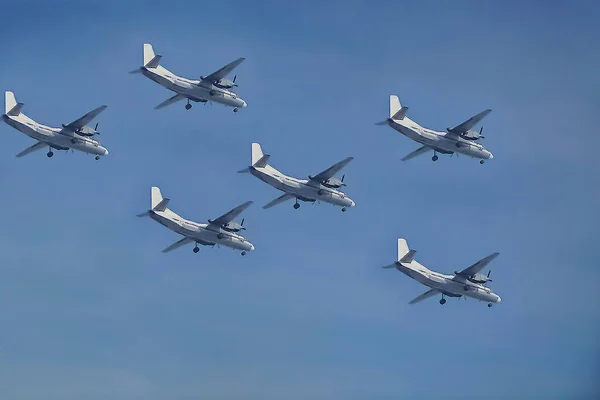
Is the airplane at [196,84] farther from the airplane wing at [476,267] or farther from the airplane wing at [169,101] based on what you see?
the airplane wing at [476,267]

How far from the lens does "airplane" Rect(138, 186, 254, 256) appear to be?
18700 centimetres

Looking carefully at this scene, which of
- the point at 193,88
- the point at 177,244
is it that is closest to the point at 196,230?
the point at 177,244

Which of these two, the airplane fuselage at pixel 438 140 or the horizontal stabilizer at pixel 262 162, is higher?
the airplane fuselage at pixel 438 140

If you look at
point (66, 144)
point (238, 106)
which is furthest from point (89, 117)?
point (238, 106)

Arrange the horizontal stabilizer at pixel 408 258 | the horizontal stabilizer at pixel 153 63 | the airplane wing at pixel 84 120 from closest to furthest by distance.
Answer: the airplane wing at pixel 84 120 < the horizontal stabilizer at pixel 153 63 < the horizontal stabilizer at pixel 408 258

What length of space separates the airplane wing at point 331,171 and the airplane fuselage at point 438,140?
876 centimetres

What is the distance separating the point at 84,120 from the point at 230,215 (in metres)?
23.4

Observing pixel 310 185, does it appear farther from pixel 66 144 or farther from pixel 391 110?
pixel 66 144

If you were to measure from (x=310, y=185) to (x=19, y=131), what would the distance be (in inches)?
1567

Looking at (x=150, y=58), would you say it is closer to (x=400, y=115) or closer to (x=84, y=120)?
(x=84, y=120)

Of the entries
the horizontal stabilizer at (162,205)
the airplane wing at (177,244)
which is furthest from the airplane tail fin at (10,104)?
→ the airplane wing at (177,244)

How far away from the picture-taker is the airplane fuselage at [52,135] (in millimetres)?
185250

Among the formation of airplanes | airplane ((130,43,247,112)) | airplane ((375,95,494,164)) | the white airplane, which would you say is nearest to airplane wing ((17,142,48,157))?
the formation of airplanes

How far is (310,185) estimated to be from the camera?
618ft
